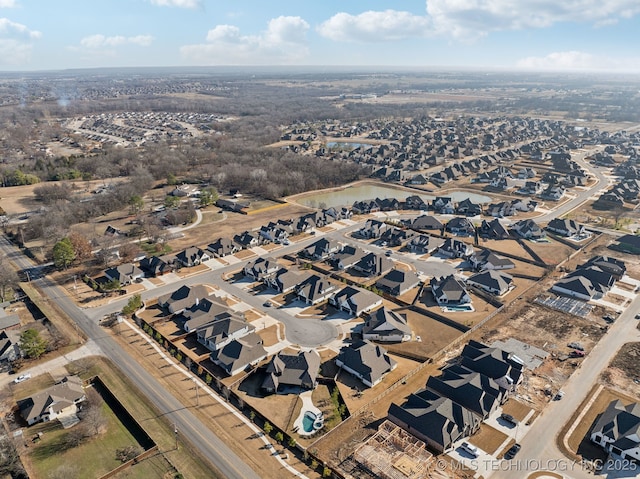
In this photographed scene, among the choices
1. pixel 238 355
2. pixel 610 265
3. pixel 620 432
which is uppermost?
pixel 610 265

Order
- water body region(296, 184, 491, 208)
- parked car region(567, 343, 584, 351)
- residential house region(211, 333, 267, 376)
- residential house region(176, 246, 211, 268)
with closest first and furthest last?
residential house region(211, 333, 267, 376) → parked car region(567, 343, 584, 351) → residential house region(176, 246, 211, 268) → water body region(296, 184, 491, 208)

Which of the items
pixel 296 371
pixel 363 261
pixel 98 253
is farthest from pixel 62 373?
pixel 363 261

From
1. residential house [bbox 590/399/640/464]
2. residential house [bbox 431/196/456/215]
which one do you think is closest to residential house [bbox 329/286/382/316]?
residential house [bbox 590/399/640/464]

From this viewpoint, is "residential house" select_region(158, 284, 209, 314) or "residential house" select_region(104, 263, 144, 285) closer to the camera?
"residential house" select_region(158, 284, 209, 314)

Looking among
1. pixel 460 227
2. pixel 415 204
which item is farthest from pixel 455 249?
pixel 415 204

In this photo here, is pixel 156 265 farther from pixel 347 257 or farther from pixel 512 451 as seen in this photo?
pixel 512 451

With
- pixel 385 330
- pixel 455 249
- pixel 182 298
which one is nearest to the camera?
pixel 385 330

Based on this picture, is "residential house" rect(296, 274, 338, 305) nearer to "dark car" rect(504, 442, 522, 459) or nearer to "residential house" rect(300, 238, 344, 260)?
"residential house" rect(300, 238, 344, 260)
